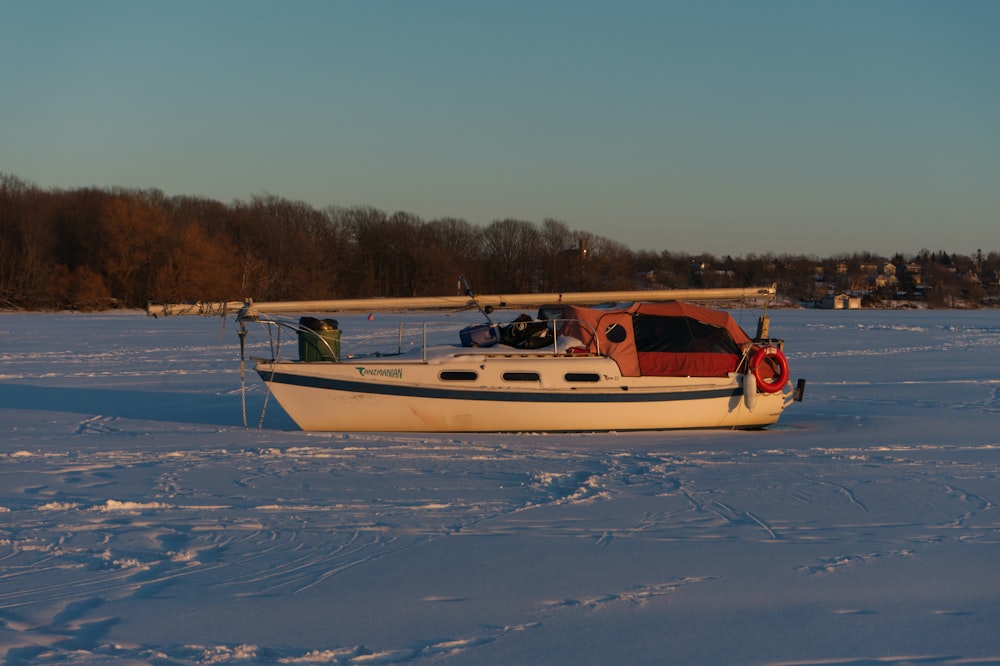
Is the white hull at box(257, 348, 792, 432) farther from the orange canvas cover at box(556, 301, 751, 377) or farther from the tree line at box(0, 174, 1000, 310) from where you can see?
the tree line at box(0, 174, 1000, 310)

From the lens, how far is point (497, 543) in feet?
25.3

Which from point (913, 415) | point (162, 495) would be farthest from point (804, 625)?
point (913, 415)

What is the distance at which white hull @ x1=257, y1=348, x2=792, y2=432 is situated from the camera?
13289 mm

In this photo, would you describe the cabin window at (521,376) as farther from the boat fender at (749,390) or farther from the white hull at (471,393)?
the boat fender at (749,390)

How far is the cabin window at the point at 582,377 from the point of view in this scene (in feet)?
44.5

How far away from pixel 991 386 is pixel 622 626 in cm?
1554

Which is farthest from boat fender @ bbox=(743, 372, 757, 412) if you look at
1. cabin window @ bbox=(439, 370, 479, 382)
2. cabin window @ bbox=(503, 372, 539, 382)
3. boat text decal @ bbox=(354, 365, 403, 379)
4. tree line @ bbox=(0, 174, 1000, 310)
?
tree line @ bbox=(0, 174, 1000, 310)

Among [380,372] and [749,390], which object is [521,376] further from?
[749,390]

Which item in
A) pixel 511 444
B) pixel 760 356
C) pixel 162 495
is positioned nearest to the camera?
pixel 162 495

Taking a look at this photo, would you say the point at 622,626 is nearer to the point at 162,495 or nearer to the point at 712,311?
the point at 162,495

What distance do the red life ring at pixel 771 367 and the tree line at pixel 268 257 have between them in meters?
36.3

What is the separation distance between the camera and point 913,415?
15.2m

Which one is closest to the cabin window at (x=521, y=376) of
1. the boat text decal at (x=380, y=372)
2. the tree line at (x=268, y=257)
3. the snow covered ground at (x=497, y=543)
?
the snow covered ground at (x=497, y=543)

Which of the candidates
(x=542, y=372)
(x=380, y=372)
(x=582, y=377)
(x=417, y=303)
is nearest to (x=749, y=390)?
(x=582, y=377)
